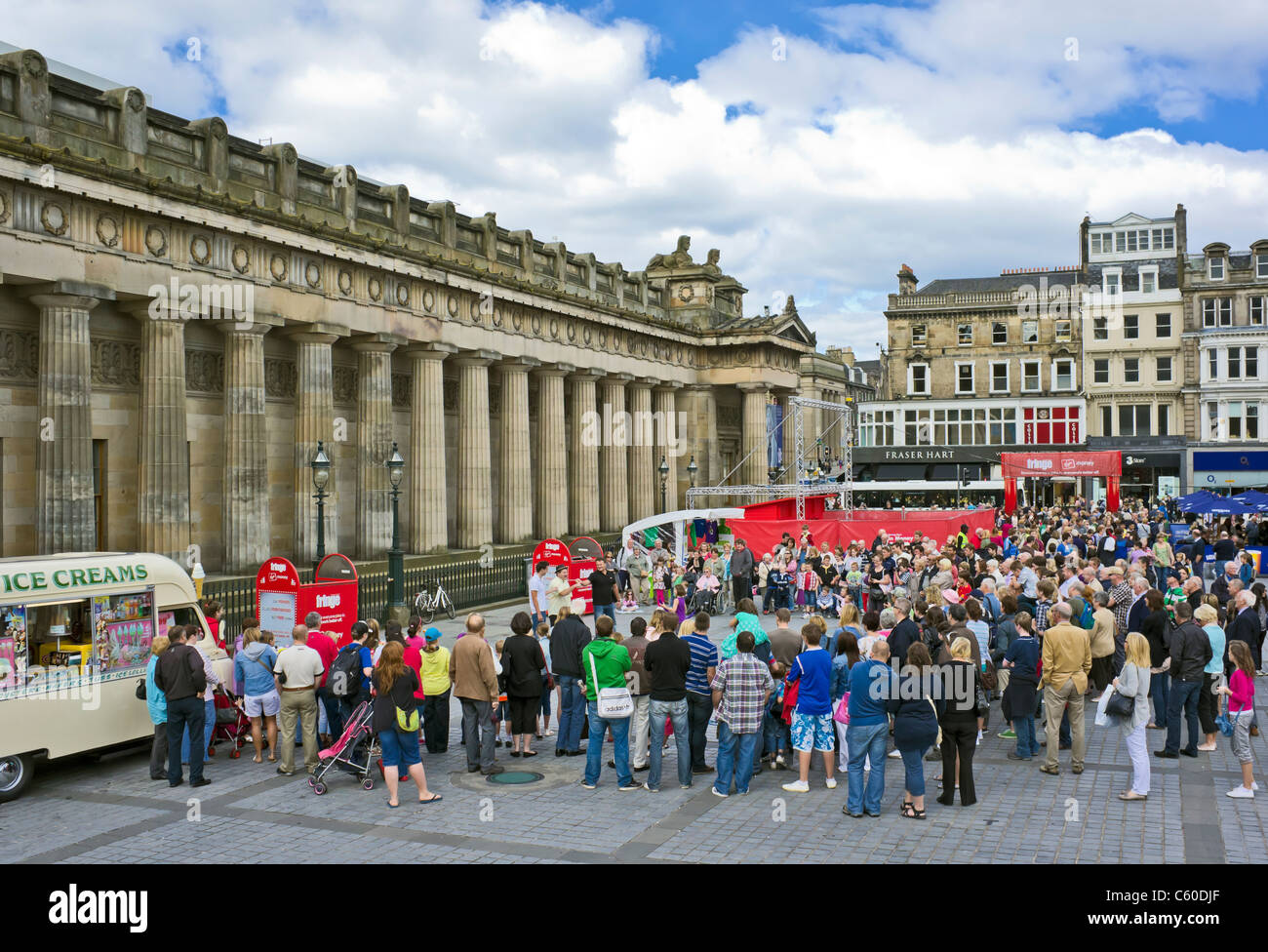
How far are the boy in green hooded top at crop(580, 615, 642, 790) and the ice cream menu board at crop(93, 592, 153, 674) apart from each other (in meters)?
5.82

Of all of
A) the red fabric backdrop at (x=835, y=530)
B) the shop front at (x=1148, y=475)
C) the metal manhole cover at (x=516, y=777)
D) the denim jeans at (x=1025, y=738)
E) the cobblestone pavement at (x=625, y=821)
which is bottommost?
the metal manhole cover at (x=516, y=777)

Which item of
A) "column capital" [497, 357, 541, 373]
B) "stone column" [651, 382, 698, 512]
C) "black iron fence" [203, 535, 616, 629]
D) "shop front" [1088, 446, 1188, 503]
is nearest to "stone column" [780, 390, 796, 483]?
"stone column" [651, 382, 698, 512]

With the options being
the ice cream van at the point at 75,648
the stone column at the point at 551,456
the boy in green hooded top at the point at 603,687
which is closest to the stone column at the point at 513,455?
the stone column at the point at 551,456

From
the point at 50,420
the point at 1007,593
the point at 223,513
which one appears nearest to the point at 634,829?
the point at 1007,593

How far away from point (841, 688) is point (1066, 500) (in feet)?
180

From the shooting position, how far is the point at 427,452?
108 ft

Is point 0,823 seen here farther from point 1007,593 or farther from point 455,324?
point 455,324

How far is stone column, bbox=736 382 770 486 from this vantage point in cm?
5175

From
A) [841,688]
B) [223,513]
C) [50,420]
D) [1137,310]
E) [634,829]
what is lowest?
[634,829]

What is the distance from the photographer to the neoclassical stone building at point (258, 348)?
21.1 m

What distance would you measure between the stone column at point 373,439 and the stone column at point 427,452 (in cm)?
177

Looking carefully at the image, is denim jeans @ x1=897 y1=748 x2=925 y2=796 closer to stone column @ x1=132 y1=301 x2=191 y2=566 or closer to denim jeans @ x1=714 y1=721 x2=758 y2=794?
denim jeans @ x1=714 y1=721 x2=758 y2=794

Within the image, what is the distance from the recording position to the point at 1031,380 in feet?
220

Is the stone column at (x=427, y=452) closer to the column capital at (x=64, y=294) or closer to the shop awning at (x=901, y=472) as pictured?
the column capital at (x=64, y=294)
